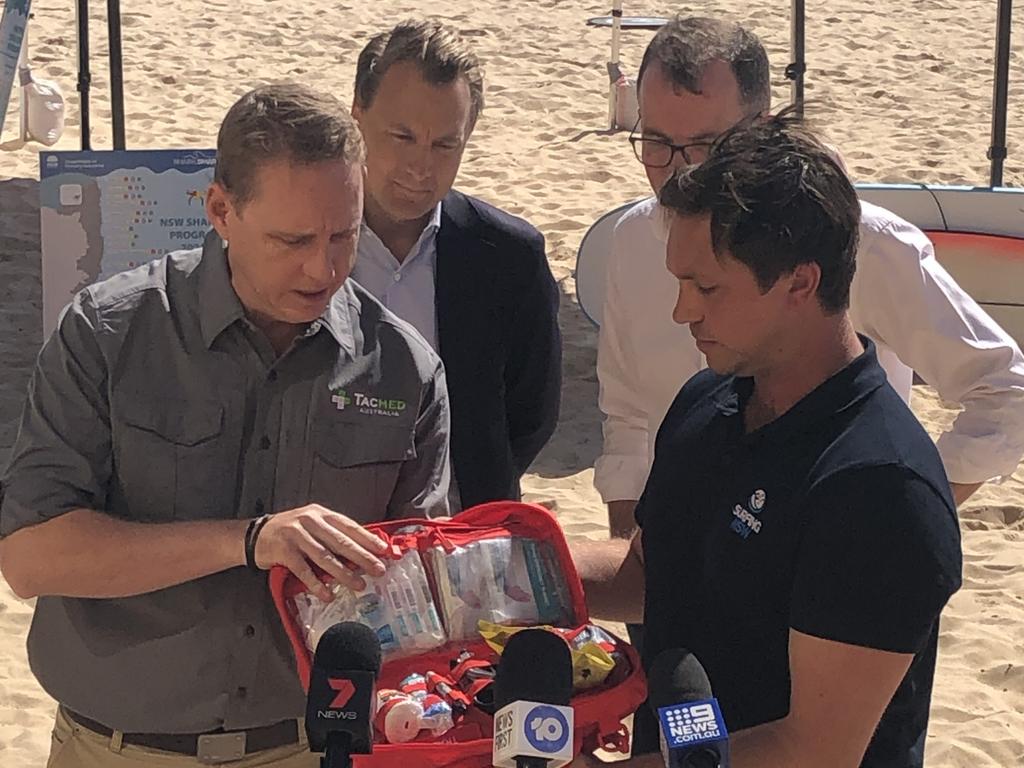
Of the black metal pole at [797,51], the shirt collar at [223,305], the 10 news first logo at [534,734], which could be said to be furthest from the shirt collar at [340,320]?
the black metal pole at [797,51]

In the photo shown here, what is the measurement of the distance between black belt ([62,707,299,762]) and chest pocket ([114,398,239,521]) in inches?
13.2

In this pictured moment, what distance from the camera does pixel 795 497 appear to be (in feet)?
5.84

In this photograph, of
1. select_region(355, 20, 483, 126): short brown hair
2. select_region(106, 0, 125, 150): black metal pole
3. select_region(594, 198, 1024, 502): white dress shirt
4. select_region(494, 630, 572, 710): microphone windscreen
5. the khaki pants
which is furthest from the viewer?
select_region(106, 0, 125, 150): black metal pole

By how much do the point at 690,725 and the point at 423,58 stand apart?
5.71 feet

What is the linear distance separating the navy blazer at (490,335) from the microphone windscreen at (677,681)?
1.34m

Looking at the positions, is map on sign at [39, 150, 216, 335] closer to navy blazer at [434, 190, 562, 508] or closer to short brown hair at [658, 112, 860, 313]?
navy blazer at [434, 190, 562, 508]

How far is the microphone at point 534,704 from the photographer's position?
54.6 inches

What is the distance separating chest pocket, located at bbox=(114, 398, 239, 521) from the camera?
208cm

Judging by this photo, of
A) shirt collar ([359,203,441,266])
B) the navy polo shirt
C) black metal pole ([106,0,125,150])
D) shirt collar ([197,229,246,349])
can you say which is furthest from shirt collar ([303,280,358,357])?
black metal pole ([106,0,125,150])

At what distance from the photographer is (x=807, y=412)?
1837 mm

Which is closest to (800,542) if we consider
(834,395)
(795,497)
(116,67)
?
(795,497)

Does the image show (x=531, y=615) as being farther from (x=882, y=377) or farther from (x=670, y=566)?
(x=882, y=377)

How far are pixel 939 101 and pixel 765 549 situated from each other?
37.1ft

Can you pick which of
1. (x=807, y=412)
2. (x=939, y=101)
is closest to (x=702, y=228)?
(x=807, y=412)
